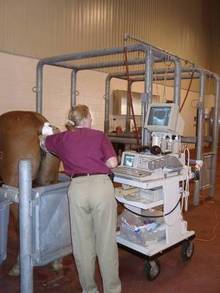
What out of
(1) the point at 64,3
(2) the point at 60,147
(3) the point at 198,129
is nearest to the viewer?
(2) the point at 60,147

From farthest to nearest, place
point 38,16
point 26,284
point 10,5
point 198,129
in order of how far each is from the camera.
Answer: point 38,16 → point 10,5 → point 198,129 → point 26,284

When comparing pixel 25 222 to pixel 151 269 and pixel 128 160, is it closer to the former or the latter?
pixel 128 160

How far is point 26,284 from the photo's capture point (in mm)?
1956

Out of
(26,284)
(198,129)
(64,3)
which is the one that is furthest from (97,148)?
(64,3)

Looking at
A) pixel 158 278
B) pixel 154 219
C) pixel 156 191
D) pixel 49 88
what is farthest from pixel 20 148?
pixel 49 88

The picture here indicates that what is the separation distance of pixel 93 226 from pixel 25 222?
0.46 meters

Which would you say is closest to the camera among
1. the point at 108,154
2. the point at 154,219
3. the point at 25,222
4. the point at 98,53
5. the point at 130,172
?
the point at 25,222

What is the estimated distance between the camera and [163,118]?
8.80 feet

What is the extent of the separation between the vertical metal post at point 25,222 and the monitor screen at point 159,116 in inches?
47.5

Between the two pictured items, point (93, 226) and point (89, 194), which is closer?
point (89, 194)

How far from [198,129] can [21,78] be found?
329 cm

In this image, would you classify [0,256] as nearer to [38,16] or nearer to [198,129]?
[198,129]

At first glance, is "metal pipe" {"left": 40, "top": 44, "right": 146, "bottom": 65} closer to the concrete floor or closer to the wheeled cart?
the wheeled cart

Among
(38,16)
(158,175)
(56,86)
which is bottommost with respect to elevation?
(158,175)
